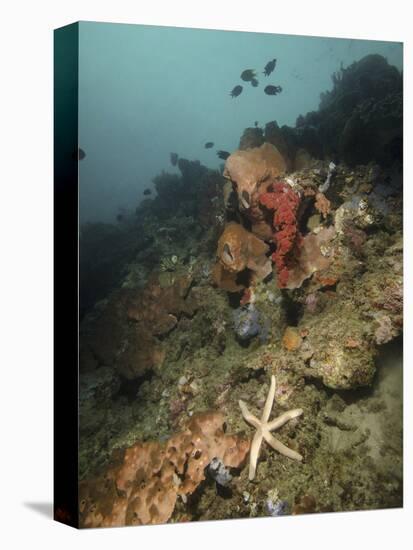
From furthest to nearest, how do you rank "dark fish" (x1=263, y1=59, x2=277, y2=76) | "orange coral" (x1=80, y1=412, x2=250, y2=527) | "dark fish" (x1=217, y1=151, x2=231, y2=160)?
"dark fish" (x1=263, y1=59, x2=277, y2=76)
"dark fish" (x1=217, y1=151, x2=231, y2=160)
"orange coral" (x1=80, y1=412, x2=250, y2=527)

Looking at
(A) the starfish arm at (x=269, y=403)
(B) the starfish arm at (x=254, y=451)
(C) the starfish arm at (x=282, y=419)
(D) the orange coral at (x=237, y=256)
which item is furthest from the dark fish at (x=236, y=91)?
(B) the starfish arm at (x=254, y=451)

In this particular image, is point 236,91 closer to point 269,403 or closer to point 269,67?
point 269,67

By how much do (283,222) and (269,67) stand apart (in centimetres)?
131

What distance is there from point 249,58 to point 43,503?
4290 mm

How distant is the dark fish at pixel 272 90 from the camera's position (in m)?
7.07

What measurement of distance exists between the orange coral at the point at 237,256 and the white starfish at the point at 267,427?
910mm

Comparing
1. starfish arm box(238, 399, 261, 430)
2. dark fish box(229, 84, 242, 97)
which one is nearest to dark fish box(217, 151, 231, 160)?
dark fish box(229, 84, 242, 97)

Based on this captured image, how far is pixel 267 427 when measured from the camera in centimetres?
705

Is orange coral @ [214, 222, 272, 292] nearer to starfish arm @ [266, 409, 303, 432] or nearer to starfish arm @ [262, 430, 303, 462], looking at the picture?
starfish arm @ [266, 409, 303, 432]

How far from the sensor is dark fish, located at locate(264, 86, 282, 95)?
23.2 feet

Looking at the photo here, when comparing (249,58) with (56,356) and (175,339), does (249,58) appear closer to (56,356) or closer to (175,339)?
(175,339)

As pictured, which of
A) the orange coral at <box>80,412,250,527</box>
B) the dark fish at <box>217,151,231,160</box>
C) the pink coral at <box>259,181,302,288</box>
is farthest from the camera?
the pink coral at <box>259,181,302,288</box>

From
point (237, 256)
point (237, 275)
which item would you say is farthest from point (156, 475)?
point (237, 256)

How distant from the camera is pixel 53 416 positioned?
6934 mm
